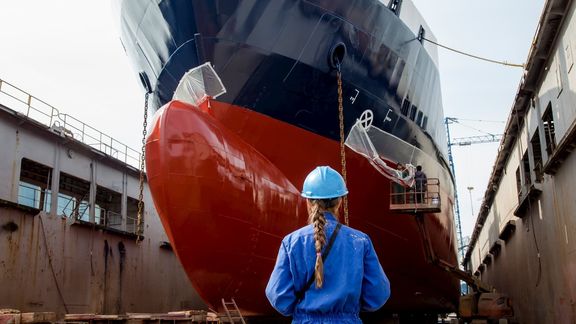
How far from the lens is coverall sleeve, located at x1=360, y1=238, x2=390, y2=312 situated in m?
2.28

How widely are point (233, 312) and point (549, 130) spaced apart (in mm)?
5750

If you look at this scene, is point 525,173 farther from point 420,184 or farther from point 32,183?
point 32,183

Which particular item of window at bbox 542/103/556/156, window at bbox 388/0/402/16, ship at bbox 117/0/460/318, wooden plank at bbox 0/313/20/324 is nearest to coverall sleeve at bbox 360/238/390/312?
wooden plank at bbox 0/313/20/324

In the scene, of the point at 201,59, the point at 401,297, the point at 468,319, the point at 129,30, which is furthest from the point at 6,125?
the point at 468,319

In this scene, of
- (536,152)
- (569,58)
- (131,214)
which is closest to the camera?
(569,58)

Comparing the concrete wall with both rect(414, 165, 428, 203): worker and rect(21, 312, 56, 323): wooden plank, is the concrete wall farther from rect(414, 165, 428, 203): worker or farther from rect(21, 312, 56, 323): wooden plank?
rect(414, 165, 428, 203): worker

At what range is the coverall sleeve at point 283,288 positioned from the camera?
7.34ft

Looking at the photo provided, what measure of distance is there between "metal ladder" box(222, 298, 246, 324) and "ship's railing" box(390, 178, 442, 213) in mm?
3040

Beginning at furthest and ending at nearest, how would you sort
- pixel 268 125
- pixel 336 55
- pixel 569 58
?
pixel 336 55 → pixel 268 125 → pixel 569 58

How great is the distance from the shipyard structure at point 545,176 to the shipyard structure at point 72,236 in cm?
587

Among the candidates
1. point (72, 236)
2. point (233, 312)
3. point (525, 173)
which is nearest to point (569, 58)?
point (525, 173)

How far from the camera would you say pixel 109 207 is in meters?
15.6

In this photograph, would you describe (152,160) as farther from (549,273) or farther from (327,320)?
(549,273)

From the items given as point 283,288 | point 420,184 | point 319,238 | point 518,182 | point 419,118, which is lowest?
point 283,288
